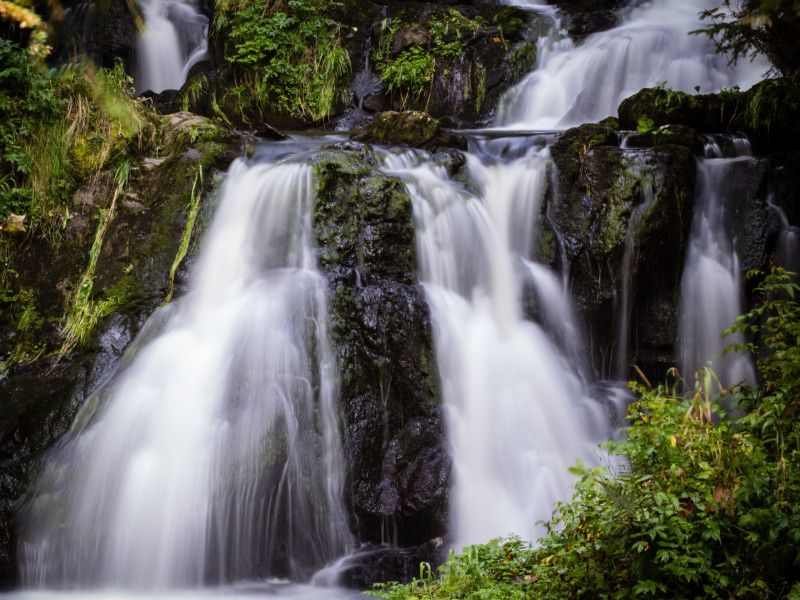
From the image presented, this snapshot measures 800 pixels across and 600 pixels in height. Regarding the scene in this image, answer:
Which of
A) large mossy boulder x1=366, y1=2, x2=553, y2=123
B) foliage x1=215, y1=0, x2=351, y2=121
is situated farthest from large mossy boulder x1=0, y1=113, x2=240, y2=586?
large mossy boulder x1=366, y1=2, x2=553, y2=123

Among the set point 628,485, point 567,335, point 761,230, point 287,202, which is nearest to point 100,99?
point 287,202

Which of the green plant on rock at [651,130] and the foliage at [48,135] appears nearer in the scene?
the foliage at [48,135]

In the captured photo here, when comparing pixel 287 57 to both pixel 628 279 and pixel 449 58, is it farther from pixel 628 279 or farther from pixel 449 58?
pixel 628 279

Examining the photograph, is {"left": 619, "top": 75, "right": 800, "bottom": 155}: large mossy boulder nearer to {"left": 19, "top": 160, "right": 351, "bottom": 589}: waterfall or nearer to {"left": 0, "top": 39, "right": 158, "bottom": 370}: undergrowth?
{"left": 19, "top": 160, "right": 351, "bottom": 589}: waterfall

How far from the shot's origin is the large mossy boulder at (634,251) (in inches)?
230

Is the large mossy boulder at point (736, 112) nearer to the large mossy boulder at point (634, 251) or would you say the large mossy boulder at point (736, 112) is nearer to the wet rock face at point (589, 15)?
the large mossy boulder at point (634, 251)

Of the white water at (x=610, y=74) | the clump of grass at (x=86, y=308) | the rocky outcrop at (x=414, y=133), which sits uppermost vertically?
the white water at (x=610, y=74)

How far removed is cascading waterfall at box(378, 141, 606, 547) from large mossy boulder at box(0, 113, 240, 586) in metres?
2.25

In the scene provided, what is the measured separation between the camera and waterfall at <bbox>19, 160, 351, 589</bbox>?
13.3 ft

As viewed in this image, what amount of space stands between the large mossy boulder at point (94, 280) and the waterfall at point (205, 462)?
0.88 ft

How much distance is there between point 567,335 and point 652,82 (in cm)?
566

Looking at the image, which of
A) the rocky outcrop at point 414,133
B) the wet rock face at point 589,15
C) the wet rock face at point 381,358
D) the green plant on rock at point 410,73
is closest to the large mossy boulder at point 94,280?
the wet rock face at point 381,358

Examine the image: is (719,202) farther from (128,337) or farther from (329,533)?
(128,337)

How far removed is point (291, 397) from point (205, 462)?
2.56 ft
